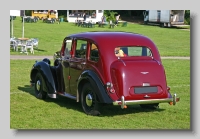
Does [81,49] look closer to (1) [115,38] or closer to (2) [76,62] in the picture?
(2) [76,62]

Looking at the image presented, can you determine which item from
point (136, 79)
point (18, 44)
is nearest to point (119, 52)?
point (136, 79)

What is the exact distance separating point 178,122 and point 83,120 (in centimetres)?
190

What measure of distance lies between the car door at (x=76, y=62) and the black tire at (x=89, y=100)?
1.65ft

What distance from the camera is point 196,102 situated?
29.5ft

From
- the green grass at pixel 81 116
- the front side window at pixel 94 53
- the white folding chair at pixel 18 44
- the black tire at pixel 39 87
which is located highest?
the front side window at pixel 94 53

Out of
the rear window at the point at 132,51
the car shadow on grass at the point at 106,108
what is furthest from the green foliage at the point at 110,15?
the rear window at the point at 132,51

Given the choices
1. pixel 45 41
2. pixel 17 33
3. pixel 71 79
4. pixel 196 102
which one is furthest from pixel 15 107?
pixel 17 33

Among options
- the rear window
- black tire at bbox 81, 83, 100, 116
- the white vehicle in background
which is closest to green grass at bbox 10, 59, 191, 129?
black tire at bbox 81, 83, 100, 116

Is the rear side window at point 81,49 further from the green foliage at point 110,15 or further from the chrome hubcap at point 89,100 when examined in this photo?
the green foliage at point 110,15

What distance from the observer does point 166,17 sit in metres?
45.7

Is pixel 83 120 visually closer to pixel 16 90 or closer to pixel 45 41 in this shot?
pixel 16 90

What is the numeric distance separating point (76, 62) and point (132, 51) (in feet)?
4.18

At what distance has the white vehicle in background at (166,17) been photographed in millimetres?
44803

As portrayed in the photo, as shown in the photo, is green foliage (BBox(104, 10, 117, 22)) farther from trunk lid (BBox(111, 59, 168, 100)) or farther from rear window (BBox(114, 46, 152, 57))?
trunk lid (BBox(111, 59, 168, 100))
